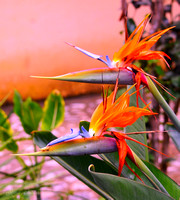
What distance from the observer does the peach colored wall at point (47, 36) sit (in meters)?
3.08

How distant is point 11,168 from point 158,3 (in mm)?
1401

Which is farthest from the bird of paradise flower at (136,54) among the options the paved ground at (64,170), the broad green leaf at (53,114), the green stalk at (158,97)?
the broad green leaf at (53,114)

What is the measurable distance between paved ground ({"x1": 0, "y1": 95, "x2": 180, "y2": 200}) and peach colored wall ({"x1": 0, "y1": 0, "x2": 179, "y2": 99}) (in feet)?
1.30

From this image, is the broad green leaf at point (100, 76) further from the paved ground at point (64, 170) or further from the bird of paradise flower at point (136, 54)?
the paved ground at point (64, 170)

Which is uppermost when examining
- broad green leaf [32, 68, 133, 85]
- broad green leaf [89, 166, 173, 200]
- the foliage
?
broad green leaf [32, 68, 133, 85]

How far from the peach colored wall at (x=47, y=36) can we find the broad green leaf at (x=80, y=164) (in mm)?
2757

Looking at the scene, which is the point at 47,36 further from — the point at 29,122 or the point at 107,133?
the point at 107,133

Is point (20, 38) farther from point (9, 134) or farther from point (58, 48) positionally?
point (9, 134)

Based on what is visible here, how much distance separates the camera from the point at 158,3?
1.12 meters

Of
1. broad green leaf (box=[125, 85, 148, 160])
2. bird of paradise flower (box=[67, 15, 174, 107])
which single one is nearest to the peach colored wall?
broad green leaf (box=[125, 85, 148, 160])

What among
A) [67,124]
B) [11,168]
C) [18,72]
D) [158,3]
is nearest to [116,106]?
[158,3]

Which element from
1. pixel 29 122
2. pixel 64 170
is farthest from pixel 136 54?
pixel 64 170

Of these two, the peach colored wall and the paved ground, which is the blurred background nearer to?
the peach colored wall

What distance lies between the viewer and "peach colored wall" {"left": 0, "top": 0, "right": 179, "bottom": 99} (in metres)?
3.08
